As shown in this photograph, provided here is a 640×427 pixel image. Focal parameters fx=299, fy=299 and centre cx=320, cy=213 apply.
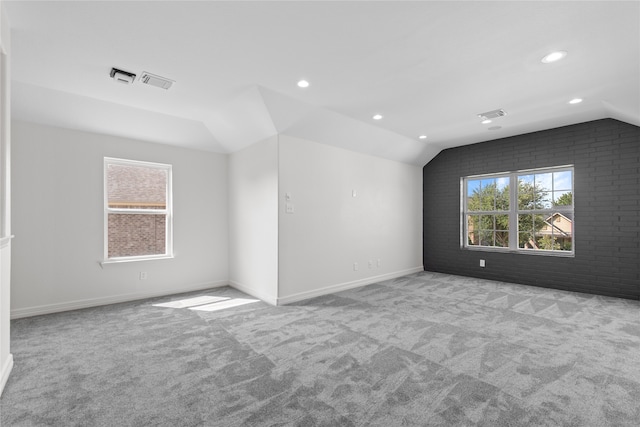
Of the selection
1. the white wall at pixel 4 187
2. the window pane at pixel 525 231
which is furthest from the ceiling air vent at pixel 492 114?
the white wall at pixel 4 187

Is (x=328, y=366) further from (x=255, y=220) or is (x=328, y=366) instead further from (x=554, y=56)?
(x=554, y=56)

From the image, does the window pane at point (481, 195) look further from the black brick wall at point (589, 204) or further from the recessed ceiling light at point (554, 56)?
the recessed ceiling light at point (554, 56)

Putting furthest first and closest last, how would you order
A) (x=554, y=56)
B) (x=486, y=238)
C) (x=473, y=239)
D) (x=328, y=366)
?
(x=473, y=239), (x=486, y=238), (x=554, y=56), (x=328, y=366)

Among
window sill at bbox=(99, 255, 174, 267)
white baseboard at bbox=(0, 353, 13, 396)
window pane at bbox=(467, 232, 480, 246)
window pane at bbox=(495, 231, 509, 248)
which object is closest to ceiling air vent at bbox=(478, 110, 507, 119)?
window pane at bbox=(495, 231, 509, 248)

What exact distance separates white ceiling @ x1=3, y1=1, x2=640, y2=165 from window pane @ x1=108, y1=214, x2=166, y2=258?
47.7 inches

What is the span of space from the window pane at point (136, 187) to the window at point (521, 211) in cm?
561

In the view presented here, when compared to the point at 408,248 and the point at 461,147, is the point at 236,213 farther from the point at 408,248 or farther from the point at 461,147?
the point at 461,147

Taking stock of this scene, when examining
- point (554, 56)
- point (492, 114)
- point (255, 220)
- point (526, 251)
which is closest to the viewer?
point (554, 56)

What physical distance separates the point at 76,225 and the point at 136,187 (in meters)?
0.90

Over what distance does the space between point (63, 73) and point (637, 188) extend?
724 centimetres

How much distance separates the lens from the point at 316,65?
2.87 m

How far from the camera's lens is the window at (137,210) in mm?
4246

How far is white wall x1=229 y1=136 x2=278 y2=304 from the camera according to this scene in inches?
165

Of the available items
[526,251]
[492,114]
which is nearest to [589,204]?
[526,251]
